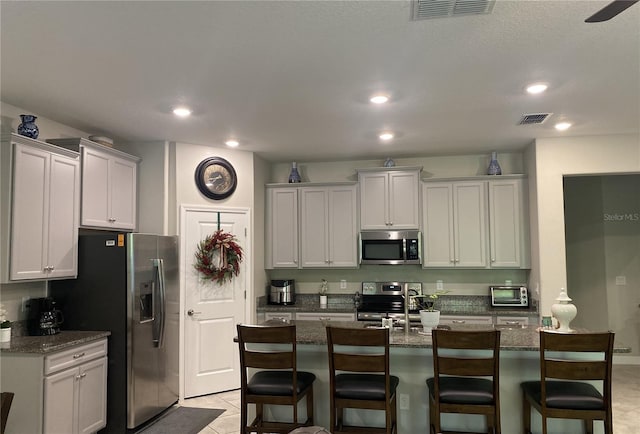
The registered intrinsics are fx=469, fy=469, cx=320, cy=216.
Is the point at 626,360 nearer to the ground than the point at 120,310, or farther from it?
nearer to the ground

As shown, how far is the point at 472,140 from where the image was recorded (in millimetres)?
5250

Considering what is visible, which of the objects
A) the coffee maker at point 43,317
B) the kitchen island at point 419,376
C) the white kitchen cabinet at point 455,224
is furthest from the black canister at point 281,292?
the coffee maker at point 43,317

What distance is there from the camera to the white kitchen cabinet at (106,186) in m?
4.23

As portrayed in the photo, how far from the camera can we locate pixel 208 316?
17.1 ft

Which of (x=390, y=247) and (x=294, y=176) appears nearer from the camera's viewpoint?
(x=390, y=247)

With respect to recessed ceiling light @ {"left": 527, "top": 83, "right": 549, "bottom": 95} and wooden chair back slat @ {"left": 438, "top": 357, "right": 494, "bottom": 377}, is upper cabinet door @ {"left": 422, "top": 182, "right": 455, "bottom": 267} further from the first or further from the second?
wooden chair back slat @ {"left": 438, "top": 357, "right": 494, "bottom": 377}

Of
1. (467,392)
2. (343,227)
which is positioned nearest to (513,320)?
(343,227)

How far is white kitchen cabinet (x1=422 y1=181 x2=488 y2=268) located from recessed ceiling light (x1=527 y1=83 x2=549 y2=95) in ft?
7.13

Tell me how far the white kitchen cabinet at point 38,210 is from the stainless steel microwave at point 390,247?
3.23 metres

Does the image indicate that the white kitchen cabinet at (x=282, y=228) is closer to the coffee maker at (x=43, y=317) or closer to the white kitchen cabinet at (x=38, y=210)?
the white kitchen cabinet at (x=38, y=210)

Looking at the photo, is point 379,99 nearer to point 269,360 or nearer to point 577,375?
point 269,360

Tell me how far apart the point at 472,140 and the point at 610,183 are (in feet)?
8.83

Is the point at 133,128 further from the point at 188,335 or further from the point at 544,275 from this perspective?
the point at 544,275

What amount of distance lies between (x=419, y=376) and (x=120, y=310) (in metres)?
2.55
